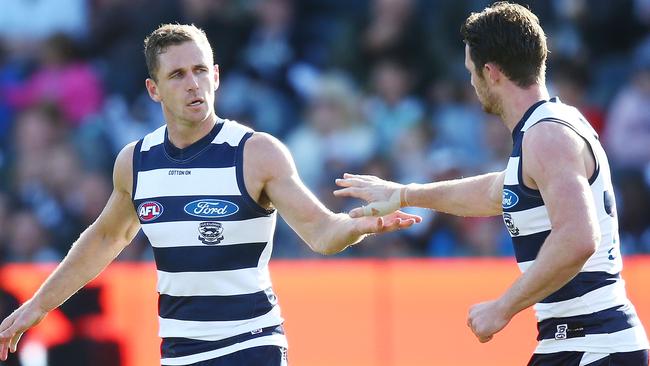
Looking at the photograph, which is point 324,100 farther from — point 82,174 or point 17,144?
point 17,144

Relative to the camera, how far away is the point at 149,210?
5949 mm

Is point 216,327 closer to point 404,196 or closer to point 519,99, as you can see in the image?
point 404,196

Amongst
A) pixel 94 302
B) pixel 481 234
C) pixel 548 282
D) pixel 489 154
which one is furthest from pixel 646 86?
pixel 548 282

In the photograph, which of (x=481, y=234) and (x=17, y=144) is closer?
(x=481, y=234)

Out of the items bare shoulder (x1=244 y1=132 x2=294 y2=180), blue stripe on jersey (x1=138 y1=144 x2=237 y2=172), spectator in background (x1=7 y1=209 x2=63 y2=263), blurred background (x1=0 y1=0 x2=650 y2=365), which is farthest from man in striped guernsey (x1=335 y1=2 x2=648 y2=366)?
spectator in background (x1=7 y1=209 x2=63 y2=263)

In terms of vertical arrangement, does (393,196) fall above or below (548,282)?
above

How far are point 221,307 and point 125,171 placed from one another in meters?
0.93

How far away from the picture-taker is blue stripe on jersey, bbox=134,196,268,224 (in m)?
5.73

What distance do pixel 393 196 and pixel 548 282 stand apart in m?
1.34

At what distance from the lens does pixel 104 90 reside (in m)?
13.2

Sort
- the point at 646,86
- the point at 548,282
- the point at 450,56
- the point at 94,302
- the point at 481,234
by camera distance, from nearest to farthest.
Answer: the point at 548,282
the point at 94,302
the point at 481,234
the point at 646,86
the point at 450,56

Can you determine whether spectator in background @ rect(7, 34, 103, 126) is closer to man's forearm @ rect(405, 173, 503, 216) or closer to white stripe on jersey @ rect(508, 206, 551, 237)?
man's forearm @ rect(405, 173, 503, 216)

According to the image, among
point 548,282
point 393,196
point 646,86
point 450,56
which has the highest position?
point 450,56

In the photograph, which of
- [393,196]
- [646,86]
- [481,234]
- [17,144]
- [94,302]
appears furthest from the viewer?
[17,144]
